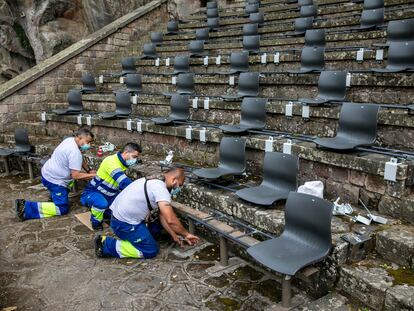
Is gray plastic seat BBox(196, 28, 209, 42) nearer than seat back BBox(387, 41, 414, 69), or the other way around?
seat back BBox(387, 41, 414, 69)

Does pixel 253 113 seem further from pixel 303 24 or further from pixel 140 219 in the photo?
pixel 303 24

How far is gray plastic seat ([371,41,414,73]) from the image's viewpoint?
5.04 meters

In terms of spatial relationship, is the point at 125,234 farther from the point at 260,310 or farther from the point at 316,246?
the point at 316,246

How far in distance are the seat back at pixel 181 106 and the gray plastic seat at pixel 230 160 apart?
1.80m

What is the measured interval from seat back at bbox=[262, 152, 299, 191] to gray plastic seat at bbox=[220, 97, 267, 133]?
43.9 inches

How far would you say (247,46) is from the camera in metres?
8.34

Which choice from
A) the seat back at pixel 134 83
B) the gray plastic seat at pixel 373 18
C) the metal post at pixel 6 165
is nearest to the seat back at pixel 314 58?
the gray plastic seat at pixel 373 18

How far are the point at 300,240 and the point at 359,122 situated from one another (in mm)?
1665

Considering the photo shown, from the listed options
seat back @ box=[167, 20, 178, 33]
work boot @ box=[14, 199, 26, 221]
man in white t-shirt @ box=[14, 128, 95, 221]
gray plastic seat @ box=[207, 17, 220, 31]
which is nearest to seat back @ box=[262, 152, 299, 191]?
man in white t-shirt @ box=[14, 128, 95, 221]

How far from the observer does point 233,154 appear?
482 centimetres

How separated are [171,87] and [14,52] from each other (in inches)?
320

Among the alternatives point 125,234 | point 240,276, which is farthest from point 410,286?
point 125,234

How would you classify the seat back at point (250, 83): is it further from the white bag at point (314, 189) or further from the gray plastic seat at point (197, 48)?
the gray plastic seat at point (197, 48)

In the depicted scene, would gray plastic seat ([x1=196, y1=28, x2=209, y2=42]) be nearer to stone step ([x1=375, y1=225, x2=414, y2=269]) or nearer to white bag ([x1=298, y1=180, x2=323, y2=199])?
white bag ([x1=298, y1=180, x2=323, y2=199])
